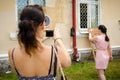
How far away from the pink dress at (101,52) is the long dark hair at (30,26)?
5.04 meters

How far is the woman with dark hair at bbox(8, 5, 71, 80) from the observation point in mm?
2875

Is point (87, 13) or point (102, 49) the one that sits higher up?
point (87, 13)

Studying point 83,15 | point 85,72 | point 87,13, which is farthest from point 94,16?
point 85,72

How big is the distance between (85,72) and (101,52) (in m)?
2.46

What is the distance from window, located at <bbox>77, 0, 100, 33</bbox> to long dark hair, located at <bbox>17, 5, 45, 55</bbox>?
9253 mm

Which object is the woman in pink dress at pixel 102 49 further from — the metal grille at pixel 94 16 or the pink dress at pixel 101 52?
the metal grille at pixel 94 16

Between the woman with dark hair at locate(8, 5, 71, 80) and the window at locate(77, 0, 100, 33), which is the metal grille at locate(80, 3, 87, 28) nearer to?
the window at locate(77, 0, 100, 33)

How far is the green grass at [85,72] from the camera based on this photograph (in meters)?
9.55

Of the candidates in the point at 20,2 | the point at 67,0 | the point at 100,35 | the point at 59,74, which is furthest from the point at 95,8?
the point at 59,74

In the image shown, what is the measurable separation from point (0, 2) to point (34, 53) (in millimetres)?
7585

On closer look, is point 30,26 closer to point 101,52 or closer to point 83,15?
point 101,52

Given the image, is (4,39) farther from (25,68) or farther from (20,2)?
(25,68)

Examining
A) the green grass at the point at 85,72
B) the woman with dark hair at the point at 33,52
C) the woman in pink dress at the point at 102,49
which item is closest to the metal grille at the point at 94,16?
the green grass at the point at 85,72

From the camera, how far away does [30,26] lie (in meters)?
2.86
